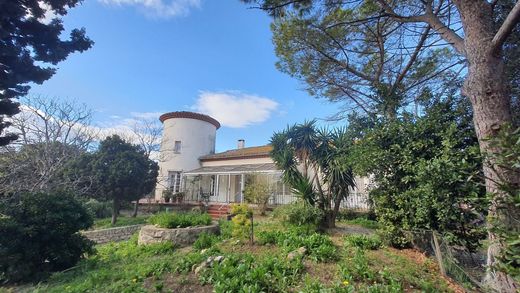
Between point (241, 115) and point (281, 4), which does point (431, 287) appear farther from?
point (241, 115)

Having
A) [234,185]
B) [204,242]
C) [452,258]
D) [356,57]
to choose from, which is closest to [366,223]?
[452,258]

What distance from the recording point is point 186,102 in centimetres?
2672

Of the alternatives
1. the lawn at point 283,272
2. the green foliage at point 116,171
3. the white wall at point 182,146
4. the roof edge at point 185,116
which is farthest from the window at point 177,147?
the lawn at point 283,272

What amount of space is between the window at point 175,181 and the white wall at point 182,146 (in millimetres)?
451

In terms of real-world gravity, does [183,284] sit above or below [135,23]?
below

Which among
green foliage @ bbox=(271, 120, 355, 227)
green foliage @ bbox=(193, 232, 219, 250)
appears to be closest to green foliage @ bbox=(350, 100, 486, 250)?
green foliage @ bbox=(271, 120, 355, 227)

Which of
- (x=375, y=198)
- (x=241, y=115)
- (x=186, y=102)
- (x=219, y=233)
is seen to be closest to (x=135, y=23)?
(x=219, y=233)

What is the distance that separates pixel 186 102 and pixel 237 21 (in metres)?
16.5

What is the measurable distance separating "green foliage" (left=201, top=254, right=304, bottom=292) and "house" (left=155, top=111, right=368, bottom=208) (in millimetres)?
17322

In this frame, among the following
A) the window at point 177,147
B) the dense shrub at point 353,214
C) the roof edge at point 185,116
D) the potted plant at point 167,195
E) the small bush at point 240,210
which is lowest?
the dense shrub at point 353,214

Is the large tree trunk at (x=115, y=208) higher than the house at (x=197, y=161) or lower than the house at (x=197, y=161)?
lower

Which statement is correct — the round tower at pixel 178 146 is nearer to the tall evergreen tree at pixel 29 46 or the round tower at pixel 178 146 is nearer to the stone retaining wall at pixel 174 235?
the stone retaining wall at pixel 174 235

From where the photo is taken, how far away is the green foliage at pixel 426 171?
5246 millimetres

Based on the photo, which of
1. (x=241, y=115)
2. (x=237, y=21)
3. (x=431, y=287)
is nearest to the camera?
(x=431, y=287)
